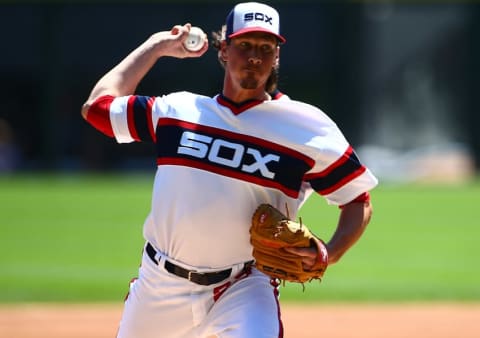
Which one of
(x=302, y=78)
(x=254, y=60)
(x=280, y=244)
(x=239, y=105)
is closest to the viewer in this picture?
(x=280, y=244)

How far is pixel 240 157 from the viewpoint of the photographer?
386 centimetres

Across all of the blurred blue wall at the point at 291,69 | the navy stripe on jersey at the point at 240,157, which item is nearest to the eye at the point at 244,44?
the navy stripe on jersey at the point at 240,157

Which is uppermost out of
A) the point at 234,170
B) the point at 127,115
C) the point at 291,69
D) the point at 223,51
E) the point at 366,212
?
the point at 291,69

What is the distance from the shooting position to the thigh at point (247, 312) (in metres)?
3.71

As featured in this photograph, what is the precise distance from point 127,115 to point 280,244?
→ 88 centimetres

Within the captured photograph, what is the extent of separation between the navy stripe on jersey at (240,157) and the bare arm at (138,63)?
411 millimetres

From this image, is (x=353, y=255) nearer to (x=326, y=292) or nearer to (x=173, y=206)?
(x=326, y=292)

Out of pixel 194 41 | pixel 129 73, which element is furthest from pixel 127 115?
pixel 194 41

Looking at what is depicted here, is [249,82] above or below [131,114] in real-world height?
above

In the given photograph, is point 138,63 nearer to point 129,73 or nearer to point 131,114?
point 129,73

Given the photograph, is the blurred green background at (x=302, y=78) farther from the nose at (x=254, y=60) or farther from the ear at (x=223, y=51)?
the nose at (x=254, y=60)

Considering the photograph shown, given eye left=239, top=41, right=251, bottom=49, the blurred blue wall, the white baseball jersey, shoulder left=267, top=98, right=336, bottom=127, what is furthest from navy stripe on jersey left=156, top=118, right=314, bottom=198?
the blurred blue wall

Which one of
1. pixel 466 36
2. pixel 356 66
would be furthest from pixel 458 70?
pixel 356 66

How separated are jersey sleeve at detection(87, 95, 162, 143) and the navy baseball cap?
1.49 ft
